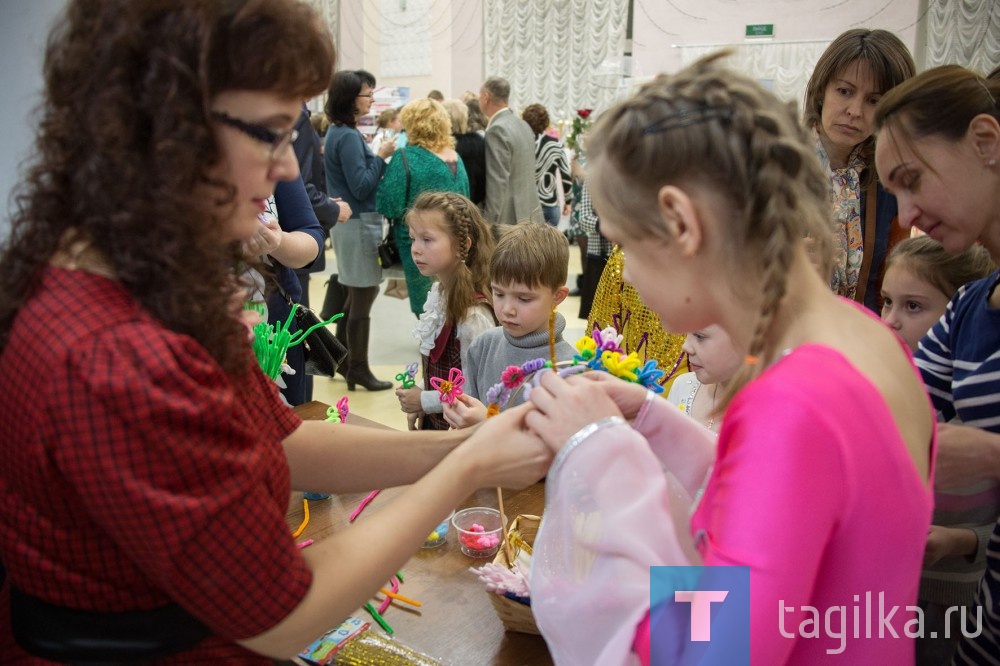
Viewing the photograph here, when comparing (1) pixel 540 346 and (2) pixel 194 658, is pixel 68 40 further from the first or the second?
(1) pixel 540 346

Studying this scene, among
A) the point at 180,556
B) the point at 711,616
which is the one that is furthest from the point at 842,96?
the point at 180,556

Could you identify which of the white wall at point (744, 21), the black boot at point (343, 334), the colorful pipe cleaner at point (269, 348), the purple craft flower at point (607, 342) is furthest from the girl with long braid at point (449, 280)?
the white wall at point (744, 21)

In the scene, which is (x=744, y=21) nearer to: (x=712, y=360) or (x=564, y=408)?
(x=712, y=360)

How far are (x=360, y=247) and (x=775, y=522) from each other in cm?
445

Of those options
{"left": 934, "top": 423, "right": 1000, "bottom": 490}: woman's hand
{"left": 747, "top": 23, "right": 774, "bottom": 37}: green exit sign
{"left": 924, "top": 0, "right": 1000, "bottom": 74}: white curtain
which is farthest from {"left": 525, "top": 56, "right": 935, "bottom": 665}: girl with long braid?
{"left": 747, "top": 23, "right": 774, "bottom": 37}: green exit sign

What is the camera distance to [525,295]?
2.55 metres

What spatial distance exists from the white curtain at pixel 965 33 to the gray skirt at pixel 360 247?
27.1ft

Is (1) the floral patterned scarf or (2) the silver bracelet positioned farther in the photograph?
(1) the floral patterned scarf

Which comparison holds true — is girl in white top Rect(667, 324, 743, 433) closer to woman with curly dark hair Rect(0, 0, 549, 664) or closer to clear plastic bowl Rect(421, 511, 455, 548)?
clear plastic bowl Rect(421, 511, 455, 548)

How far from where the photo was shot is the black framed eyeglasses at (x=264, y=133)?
0.95 m

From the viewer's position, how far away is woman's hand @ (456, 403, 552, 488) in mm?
1178

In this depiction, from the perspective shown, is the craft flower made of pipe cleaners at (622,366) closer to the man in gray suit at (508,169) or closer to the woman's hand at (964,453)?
the woman's hand at (964,453)

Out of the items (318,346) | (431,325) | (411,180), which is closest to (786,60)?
(411,180)

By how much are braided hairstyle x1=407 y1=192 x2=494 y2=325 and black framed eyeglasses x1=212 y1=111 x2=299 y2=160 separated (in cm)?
197
